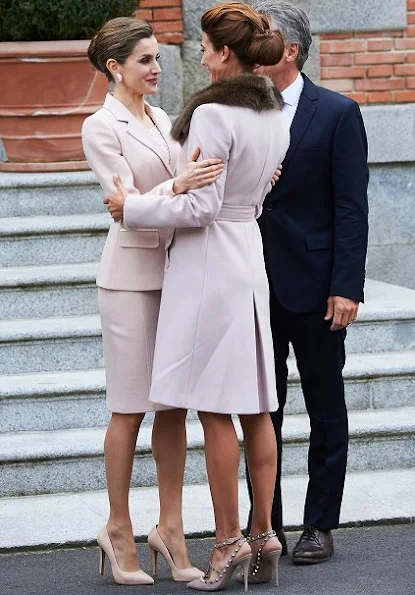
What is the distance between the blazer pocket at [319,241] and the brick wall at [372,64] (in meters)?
3.80

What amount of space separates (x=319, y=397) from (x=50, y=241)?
101 inches

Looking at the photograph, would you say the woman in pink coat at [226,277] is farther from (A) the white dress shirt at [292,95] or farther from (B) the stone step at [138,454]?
(B) the stone step at [138,454]

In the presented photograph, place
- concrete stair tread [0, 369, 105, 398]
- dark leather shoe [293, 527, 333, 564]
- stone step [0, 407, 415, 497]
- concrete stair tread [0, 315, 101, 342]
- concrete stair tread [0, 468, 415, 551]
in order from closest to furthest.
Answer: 1. dark leather shoe [293, 527, 333, 564]
2. concrete stair tread [0, 468, 415, 551]
3. stone step [0, 407, 415, 497]
4. concrete stair tread [0, 369, 105, 398]
5. concrete stair tread [0, 315, 101, 342]

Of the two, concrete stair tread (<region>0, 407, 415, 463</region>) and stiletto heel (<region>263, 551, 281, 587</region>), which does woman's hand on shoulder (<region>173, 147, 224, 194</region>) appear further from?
concrete stair tread (<region>0, 407, 415, 463</region>)

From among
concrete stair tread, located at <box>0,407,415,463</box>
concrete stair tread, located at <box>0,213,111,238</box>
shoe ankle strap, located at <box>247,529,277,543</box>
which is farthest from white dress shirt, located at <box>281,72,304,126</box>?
concrete stair tread, located at <box>0,213,111,238</box>

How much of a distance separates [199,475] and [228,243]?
1.67m

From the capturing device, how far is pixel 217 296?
4.30 metres

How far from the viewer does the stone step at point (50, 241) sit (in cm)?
686

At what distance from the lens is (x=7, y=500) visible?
554cm

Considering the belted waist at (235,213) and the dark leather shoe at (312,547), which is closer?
the belted waist at (235,213)

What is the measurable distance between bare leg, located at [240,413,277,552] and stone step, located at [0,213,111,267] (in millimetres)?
2677

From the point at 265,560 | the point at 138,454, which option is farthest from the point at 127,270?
the point at 138,454

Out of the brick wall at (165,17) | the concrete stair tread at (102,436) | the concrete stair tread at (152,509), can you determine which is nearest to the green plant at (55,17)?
the brick wall at (165,17)

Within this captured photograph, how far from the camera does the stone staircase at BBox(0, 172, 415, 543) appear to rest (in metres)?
5.65
